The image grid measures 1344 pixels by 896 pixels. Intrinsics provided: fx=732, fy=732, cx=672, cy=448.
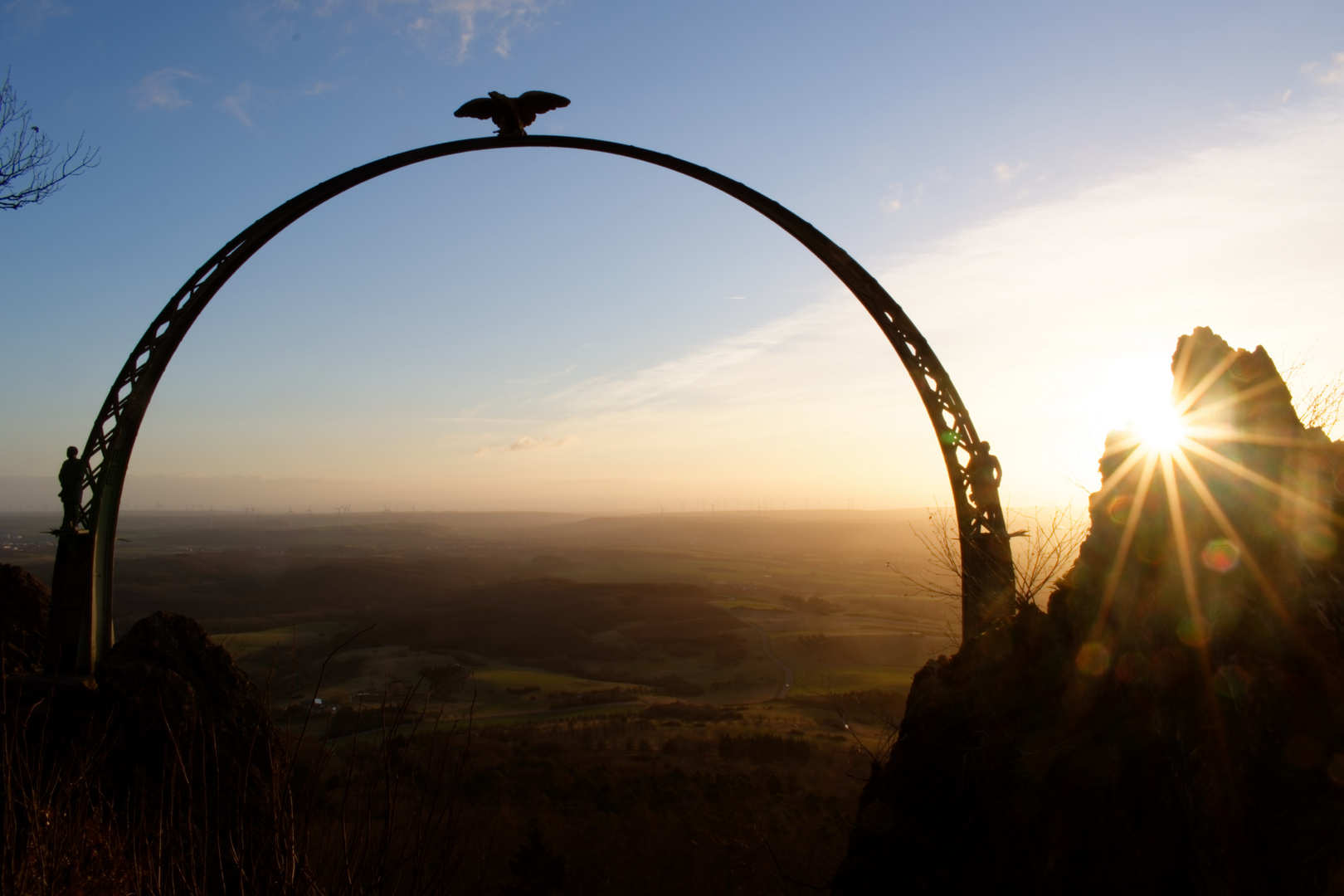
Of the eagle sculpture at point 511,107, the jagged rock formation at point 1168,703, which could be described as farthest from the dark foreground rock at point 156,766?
the eagle sculpture at point 511,107

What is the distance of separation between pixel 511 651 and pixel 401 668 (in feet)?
49.5

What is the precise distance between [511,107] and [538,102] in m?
0.23

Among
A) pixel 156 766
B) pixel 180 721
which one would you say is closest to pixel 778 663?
pixel 180 721

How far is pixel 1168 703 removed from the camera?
4.32 meters

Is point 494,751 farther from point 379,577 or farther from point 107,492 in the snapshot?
point 379,577

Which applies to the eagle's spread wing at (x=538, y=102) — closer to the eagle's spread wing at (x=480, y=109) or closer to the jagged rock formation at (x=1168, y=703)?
the eagle's spread wing at (x=480, y=109)

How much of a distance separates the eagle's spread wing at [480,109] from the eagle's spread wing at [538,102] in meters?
0.03

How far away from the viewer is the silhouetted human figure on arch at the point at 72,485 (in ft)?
20.2

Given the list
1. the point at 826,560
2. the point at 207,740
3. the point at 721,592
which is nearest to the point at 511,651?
the point at 721,592

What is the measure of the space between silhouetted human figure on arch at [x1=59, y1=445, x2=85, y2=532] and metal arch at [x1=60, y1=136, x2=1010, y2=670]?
0.07 meters

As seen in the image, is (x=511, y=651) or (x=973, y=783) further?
(x=511, y=651)

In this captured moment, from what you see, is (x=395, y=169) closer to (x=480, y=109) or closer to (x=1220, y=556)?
(x=480, y=109)

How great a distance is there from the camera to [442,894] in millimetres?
→ 3832

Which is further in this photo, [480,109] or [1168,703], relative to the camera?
[480,109]
